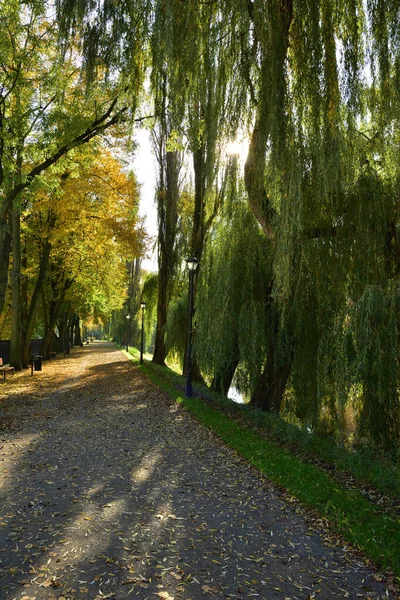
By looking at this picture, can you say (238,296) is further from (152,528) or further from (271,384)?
(152,528)

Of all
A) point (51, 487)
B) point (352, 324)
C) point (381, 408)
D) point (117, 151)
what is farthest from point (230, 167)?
point (117, 151)

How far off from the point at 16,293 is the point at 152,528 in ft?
48.1

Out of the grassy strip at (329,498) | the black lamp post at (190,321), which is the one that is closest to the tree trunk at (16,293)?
the black lamp post at (190,321)

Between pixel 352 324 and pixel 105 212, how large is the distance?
14.6 metres

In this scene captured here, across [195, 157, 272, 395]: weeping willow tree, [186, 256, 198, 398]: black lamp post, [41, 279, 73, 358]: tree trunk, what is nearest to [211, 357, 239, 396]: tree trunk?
[195, 157, 272, 395]: weeping willow tree

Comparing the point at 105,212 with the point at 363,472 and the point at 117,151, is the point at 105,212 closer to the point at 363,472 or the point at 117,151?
the point at 117,151

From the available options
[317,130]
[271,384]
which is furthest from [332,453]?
[317,130]

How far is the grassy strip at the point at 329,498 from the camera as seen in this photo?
3.92 meters

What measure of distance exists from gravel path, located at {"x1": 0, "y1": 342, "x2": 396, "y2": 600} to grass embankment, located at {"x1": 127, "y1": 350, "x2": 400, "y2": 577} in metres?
0.19

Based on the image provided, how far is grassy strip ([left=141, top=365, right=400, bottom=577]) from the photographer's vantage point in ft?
12.9

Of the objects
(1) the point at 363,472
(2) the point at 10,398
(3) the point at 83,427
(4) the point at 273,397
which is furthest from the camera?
(2) the point at 10,398

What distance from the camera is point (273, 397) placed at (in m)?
9.56

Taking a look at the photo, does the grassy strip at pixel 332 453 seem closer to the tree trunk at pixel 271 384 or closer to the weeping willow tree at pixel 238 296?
the tree trunk at pixel 271 384

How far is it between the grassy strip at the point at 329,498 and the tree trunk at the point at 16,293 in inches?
437
